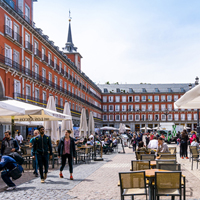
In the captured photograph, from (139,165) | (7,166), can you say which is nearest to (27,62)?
(7,166)

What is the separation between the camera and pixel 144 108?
81.4m

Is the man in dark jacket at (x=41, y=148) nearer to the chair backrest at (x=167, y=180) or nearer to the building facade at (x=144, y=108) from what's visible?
the chair backrest at (x=167, y=180)

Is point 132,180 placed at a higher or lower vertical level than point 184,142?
higher

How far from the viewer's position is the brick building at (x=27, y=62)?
25.1 meters

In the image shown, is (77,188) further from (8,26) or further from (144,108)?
(144,108)

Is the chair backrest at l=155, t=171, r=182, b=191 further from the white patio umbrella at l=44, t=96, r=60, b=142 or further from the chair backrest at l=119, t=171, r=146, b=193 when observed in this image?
the white patio umbrella at l=44, t=96, r=60, b=142

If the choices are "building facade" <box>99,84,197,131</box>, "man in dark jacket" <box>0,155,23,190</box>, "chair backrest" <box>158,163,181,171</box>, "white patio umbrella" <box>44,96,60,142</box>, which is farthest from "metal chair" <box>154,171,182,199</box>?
"building facade" <box>99,84,197,131</box>

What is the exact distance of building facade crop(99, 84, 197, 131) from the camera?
79875 mm

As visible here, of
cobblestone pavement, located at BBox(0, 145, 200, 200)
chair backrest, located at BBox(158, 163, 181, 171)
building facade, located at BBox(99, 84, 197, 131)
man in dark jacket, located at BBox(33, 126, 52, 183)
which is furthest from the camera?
building facade, located at BBox(99, 84, 197, 131)

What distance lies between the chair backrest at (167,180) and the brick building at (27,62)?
2076cm

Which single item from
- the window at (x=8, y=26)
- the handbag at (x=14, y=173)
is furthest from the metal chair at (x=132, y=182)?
the window at (x=8, y=26)

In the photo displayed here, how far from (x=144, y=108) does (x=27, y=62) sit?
55.1m

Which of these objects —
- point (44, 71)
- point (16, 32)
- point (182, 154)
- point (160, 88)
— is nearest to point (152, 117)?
point (160, 88)

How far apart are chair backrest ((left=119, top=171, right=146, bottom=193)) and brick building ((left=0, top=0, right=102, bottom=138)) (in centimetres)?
2052
